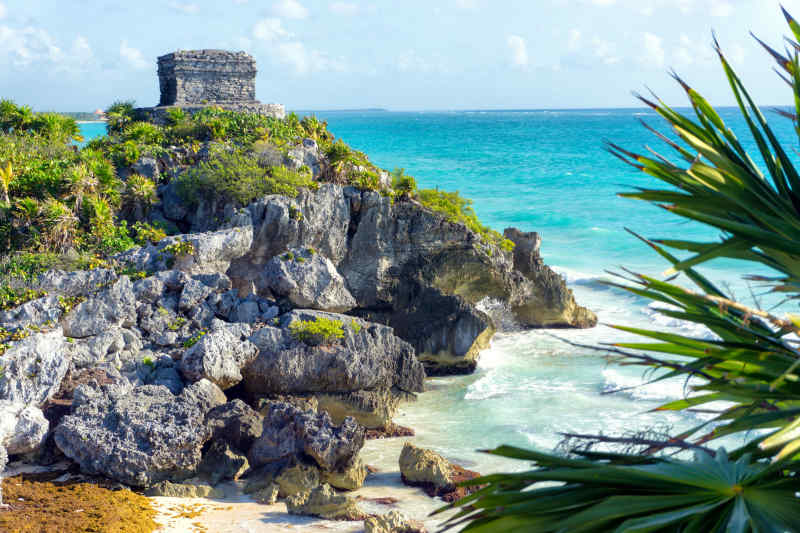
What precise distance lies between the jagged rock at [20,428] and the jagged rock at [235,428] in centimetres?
244

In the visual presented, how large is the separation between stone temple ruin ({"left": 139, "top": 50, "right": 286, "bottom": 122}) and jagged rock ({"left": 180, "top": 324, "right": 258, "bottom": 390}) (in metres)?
13.3

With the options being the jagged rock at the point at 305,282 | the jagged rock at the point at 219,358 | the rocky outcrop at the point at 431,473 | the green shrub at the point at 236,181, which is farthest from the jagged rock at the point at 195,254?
the rocky outcrop at the point at 431,473

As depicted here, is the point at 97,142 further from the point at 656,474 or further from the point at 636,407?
the point at 656,474

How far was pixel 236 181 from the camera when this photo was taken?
53.9ft

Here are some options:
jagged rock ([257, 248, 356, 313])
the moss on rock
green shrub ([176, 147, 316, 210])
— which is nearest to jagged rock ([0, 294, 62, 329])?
the moss on rock

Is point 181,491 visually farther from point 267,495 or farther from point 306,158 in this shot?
point 306,158


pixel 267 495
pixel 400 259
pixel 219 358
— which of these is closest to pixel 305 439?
pixel 267 495

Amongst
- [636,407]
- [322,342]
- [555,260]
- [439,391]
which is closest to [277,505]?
[322,342]

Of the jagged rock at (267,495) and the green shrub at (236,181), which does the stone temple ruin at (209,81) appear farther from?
the jagged rock at (267,495)

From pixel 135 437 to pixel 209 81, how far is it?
56.9 feet

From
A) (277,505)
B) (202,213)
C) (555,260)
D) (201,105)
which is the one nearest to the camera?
(277,505)

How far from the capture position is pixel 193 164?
18.1m

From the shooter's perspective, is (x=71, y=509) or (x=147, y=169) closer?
(x=71, y=509)

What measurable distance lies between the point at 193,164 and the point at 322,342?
26.2 ft
